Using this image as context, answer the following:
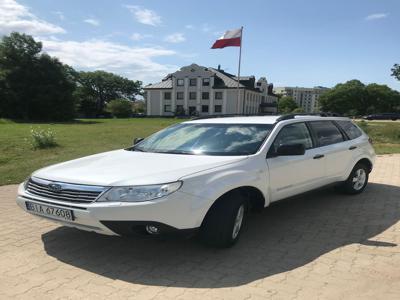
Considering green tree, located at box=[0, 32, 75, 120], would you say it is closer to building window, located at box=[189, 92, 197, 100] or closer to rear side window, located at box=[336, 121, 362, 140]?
building window, located at box=[189, 92, 197, 100]

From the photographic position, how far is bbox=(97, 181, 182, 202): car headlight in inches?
145

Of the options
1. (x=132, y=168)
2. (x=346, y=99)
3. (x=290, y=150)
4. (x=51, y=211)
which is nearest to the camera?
(x=51, y=211)

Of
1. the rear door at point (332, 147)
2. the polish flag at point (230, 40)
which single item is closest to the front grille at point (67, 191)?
the rear door at point (332, 147)

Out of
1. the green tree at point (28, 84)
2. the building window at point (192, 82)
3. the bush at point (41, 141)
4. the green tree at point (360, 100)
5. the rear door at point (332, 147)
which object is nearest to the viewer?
the rear door at point (332, 147)

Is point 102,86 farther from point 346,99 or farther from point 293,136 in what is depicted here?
point 293,136

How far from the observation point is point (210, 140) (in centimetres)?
509

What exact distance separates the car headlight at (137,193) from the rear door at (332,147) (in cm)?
296

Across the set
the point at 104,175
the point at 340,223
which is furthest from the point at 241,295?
the point at 340,223

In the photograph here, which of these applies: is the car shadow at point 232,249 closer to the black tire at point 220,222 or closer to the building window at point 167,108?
the black tire at point 220,222

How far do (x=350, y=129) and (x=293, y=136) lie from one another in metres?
2.08

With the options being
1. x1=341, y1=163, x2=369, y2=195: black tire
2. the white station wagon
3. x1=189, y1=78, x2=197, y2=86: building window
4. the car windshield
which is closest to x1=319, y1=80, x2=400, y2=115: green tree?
x1=189, y1=78, x2=197, y2=86: building window

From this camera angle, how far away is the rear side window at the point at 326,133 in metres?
5.98

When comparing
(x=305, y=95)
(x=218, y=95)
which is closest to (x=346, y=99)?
(x=218, y=95)

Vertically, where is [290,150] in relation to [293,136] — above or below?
below
